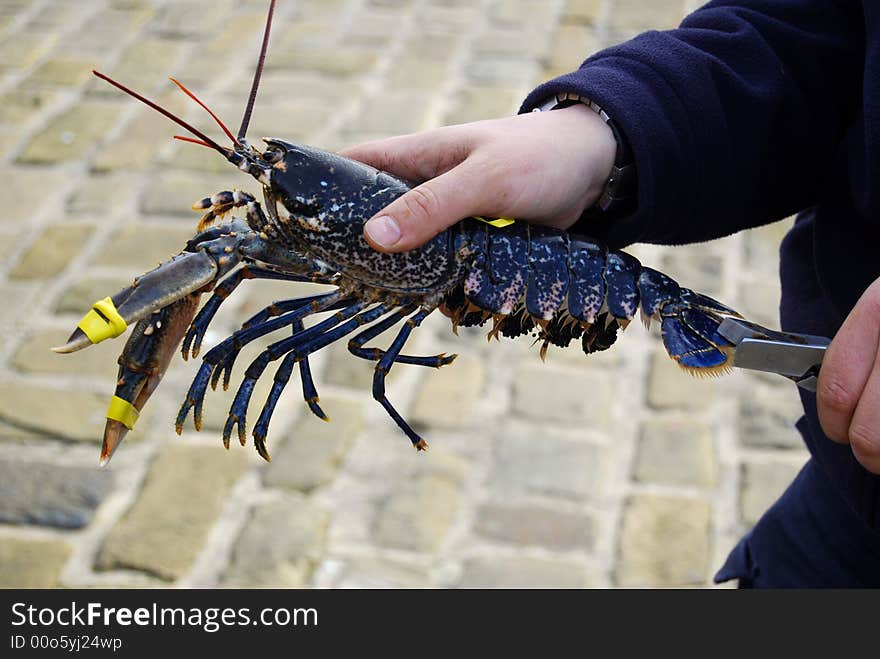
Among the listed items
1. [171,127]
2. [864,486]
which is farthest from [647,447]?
[171,127]

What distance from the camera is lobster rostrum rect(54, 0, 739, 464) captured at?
204cm

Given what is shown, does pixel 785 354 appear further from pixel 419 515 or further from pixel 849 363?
pixel 419 515

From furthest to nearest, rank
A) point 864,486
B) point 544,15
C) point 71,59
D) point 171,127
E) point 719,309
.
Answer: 1. point 544,15
2. point 71,59
3. point 171,127
4. point 719,309
5. point 864,486

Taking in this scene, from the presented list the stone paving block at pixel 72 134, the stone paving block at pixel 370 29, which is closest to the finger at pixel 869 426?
the stone paving block at pixel 72 134

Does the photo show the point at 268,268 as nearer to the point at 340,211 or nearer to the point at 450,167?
the point at 340,211

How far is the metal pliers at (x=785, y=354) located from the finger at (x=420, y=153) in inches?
28.0

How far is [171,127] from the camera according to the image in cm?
578

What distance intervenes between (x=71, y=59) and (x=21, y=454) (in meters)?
3.41

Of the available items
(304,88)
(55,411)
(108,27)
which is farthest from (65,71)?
(55,411)

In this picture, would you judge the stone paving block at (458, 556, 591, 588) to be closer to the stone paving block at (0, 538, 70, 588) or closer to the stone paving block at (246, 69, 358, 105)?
the stone paving block at (0, 538, 70, 588)

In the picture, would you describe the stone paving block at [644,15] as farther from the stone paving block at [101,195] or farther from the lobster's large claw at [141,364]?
the lobster's large claw at [141,364]

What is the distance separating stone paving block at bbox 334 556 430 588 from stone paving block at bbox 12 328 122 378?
146cm

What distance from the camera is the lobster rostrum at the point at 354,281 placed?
204cm

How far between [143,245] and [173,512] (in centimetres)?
174
